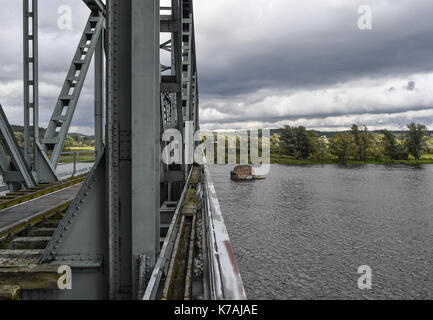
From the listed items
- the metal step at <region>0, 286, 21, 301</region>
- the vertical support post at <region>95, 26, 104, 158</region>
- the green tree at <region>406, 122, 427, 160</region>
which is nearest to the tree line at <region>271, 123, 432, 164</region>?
the green tree at <region>406, 122, 427, 160</region>

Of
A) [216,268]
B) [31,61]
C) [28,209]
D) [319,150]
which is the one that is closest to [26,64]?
[31,61]

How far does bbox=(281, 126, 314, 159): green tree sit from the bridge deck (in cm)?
11184

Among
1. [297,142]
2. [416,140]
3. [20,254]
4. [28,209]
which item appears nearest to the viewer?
[20,254]

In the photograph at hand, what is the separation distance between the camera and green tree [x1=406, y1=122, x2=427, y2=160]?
111375 mm

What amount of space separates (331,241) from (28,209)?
1189 inches

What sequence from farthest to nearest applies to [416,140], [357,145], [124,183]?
1. [357,145]
2. [416,140]
3. [124,183]

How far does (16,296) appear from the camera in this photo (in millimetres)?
3971

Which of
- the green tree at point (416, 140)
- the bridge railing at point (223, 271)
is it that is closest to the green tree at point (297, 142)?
the green tree at point (416, 140)

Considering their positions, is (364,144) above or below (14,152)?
above

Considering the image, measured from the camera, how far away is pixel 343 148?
113m

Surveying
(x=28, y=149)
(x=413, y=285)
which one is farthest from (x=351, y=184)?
(x=28, y=149)

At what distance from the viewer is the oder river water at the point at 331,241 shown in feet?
78.7

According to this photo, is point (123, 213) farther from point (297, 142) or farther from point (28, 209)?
point (297, 142)

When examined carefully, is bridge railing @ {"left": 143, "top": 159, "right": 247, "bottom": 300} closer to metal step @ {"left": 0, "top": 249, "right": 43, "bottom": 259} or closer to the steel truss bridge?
the steel truss bridge
